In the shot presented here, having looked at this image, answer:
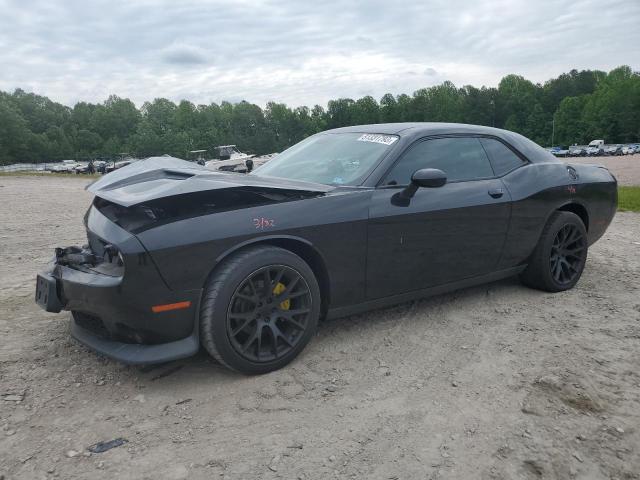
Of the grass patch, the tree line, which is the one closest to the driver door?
the grass patch

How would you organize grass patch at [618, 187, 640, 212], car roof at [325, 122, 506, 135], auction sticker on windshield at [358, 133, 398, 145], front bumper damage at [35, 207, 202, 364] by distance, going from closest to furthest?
front bumper damage at [35, 207, 202, 364], auction sticker on windshield at [358, 133, 398, 145], car roof at [325, 122, 506, 135], grass patch at [618, 187, 640, 212]

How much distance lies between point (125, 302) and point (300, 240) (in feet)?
3.36

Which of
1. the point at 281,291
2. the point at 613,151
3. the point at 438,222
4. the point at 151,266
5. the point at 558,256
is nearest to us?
the point at 151,266

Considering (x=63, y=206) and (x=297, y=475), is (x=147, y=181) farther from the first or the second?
(x=63, y=206)

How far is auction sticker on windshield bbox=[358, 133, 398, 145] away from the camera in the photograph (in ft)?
12.2

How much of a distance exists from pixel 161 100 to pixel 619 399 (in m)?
149

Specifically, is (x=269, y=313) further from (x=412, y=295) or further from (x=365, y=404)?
(x=412, y=295)

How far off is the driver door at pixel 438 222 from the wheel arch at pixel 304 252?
32 cm

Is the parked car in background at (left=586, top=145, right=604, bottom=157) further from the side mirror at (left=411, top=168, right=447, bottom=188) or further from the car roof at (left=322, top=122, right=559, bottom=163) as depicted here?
the side mirror at (left=411, top=168, right=447, bottom=188)

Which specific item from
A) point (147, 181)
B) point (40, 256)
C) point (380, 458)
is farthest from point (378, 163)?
point (40, 256)

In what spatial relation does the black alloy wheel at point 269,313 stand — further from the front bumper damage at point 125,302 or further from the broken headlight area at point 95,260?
the broken headlight area at point 95,260

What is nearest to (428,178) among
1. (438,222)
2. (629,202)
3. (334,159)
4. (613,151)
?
(438,222)

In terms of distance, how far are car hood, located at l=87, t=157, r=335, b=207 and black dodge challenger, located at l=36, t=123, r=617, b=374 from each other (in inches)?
0.6

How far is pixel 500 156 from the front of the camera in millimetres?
4242
